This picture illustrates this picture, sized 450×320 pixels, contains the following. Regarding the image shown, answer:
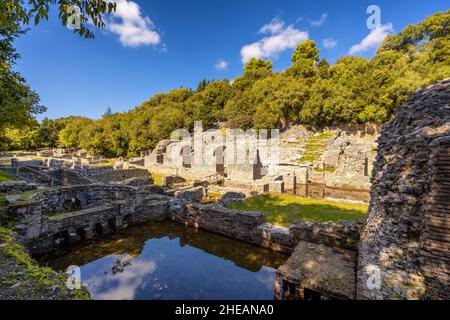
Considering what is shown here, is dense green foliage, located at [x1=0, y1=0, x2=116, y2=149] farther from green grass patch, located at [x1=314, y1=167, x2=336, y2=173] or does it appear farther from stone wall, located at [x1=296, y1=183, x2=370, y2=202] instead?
green grass patch, located at [x1=314, y1=167, x2=336, y2=173]

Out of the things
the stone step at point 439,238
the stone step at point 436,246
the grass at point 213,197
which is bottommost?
the grass at point 213,197

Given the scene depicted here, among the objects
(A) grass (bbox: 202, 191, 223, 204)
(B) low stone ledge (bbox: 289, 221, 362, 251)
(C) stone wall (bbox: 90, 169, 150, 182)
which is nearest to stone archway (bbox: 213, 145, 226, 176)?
(A) grass (bbox: 202, 191, 223, 204)

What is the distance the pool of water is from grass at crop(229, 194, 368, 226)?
305 centimetres

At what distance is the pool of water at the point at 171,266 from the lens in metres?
5.45

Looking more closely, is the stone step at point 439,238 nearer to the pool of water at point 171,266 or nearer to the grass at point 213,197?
the pool of water at point 171,266

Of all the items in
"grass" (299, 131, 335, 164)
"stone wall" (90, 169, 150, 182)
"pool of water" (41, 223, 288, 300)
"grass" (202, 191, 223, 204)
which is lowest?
"pool of water" (41, 223, 288, 300)

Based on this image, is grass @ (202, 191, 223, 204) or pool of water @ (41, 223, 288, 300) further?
grass @ (202, 191, 223, 204)

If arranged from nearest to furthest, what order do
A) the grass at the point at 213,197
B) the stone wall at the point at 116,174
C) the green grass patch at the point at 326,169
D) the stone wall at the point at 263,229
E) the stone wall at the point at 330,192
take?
the stone wall at the point at 263,229, the grass at the point at 213,197, the stone wall at the point at 330,192, the stone wall at the point at 116,174, the green grass patch at the point at 326,169

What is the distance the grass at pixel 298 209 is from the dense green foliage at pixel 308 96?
30.7m

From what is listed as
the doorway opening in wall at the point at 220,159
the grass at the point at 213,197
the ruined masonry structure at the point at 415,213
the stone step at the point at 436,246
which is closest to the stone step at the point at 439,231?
the ruined masonry structure at the point at 415,213

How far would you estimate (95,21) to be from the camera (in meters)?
3.45

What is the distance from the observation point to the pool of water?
17.9ft

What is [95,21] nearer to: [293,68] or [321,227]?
[321,227]
